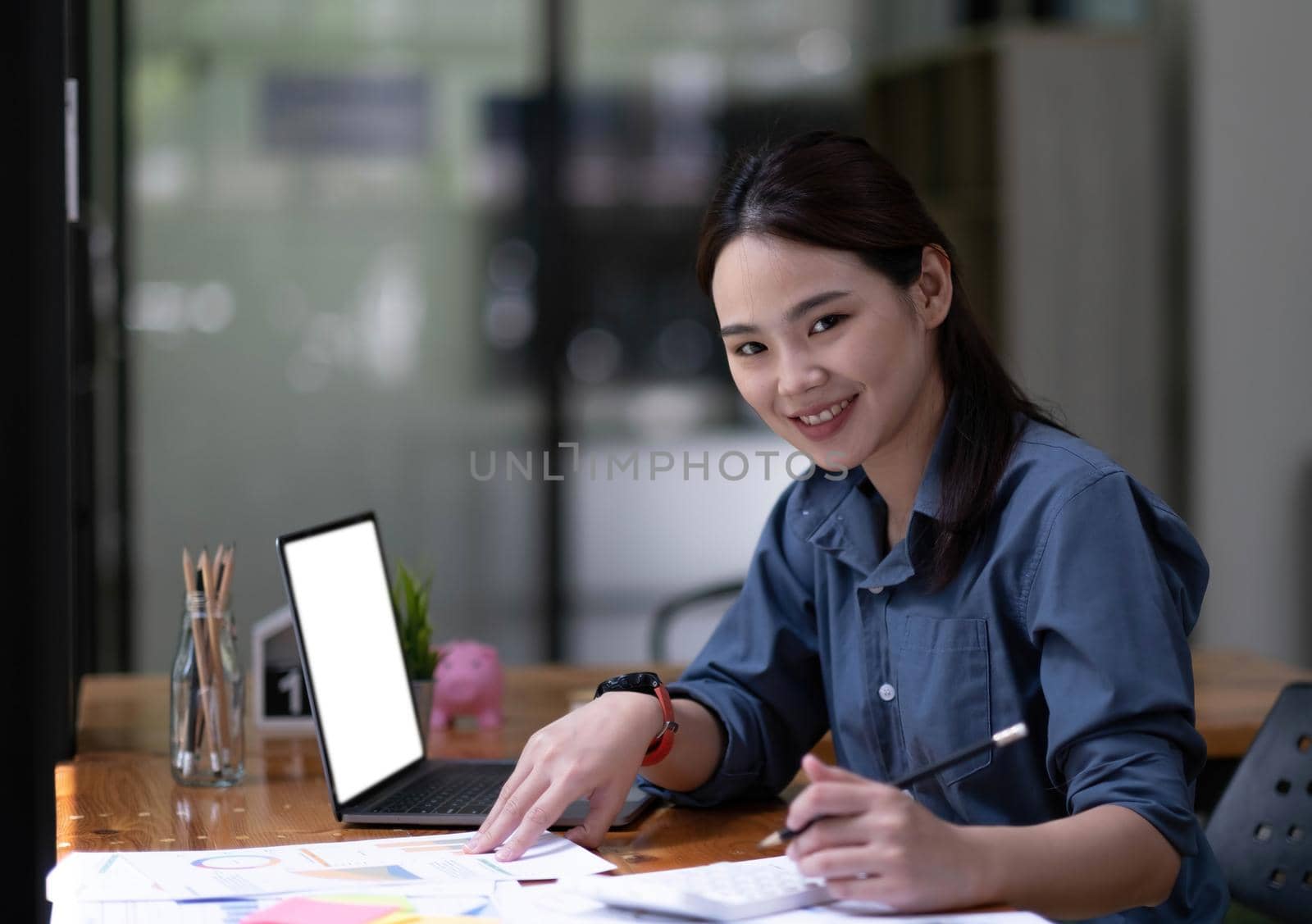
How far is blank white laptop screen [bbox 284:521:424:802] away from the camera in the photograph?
1322 millimetres

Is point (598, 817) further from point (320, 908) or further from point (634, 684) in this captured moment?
point (320, 908)

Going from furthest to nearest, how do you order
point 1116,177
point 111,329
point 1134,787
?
point 1116,177 < point 111,329 < point 1134,787

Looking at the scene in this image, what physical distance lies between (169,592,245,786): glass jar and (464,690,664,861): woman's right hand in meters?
0.37

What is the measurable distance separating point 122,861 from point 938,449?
0.75 meters

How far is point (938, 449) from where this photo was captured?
4.42 ft

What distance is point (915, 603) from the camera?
52.5 inches

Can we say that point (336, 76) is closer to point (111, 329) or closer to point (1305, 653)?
point (111, 329)

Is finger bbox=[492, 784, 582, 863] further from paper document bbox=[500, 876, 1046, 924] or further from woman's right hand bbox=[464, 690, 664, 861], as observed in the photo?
paper document bbox=[500, 876, 1046, 924]

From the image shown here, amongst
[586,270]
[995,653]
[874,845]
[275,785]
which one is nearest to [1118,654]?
[995,653]

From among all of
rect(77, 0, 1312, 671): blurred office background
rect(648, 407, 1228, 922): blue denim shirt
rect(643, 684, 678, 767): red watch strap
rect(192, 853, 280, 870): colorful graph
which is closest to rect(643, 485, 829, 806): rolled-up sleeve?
rect(648, 407, 1228, 922): blue denim shirt

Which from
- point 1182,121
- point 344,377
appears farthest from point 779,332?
point 1182,121

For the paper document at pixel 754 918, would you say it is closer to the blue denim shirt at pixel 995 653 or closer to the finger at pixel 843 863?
the finger at pixel 843 863

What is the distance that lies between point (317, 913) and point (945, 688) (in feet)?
1.89

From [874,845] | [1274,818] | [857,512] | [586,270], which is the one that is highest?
[586,270]
